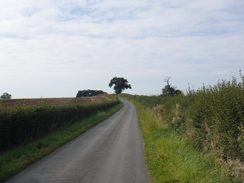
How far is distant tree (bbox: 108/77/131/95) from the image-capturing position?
130250 millimetres

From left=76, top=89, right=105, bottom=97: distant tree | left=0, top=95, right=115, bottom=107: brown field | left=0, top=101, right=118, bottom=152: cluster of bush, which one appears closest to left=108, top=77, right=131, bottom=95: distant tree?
left=76, top=89, right=105, bottom=97: distant tree

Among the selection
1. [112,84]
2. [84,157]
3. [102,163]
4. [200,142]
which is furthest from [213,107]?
[112,84]

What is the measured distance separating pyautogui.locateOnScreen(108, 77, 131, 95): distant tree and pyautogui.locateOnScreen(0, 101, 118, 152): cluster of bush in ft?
347

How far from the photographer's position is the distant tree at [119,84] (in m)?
130

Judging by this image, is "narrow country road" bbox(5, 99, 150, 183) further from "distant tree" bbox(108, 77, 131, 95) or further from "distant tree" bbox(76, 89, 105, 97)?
"distant tree" bbox(76, 89, 105, 97)

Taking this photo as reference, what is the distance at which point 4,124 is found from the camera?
514 inches

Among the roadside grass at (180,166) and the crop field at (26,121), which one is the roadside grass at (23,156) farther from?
the roadside grass at (180,166)

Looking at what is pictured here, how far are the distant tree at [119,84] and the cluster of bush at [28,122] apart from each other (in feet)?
347

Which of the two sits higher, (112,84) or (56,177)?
(112,84)

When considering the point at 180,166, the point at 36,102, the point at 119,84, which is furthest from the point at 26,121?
the point at 119,84

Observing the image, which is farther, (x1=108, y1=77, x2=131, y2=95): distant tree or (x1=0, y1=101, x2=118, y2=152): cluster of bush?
(x1=108, y1=77, x2=131, y2=95): distant tree

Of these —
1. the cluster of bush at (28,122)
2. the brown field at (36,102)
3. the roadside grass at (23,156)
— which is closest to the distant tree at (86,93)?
the brown field at (36,102)

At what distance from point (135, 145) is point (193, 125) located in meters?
3.61

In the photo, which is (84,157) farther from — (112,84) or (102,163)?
(112,84)
